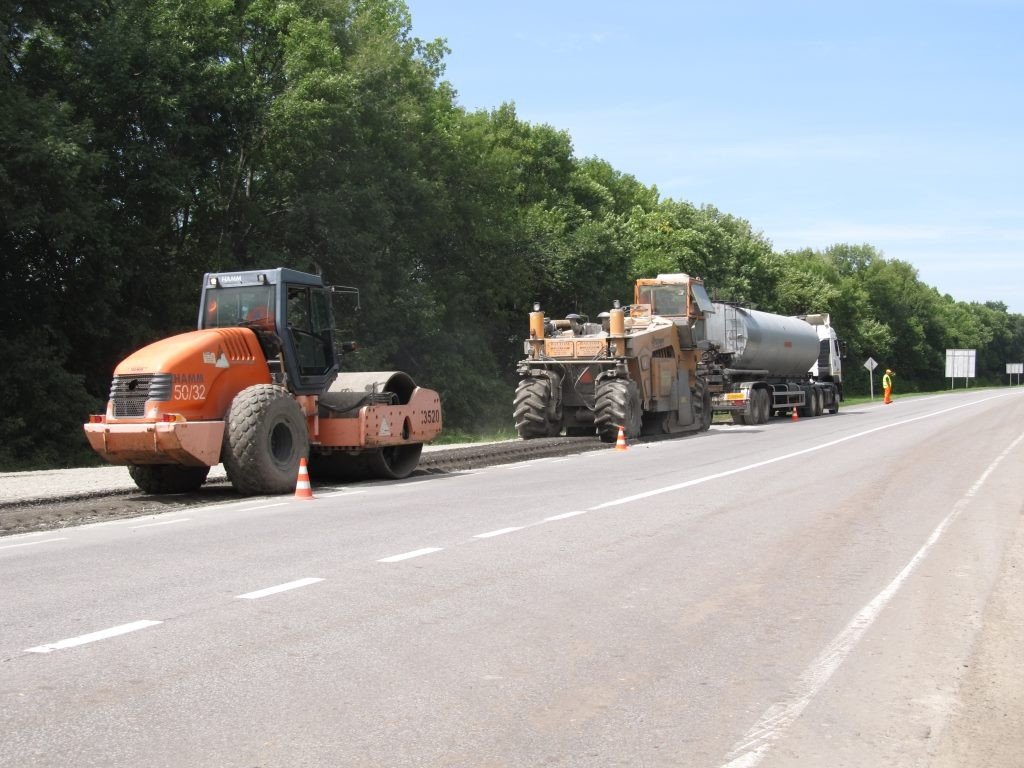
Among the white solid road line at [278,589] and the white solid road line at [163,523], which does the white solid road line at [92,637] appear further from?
the white solid road line at [163,523]

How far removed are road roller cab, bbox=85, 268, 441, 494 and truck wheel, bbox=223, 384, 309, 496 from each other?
15 mm

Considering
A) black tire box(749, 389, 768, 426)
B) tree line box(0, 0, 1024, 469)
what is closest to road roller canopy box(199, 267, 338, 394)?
tree line box(0, 0, 1024, 469)

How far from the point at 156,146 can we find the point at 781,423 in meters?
21.5

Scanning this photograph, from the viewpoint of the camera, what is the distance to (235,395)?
16062 mm

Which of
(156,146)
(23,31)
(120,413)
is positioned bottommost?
(120,413)

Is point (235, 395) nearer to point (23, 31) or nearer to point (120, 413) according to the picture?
point (120, 413)

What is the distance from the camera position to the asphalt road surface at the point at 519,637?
5109 mm

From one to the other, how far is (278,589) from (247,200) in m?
26.8

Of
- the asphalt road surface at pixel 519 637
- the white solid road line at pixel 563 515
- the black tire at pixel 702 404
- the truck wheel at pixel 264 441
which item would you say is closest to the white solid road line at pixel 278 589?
the asphalt road surface at pixel 519 637

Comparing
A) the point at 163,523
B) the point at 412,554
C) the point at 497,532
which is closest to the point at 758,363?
the point at 497,532

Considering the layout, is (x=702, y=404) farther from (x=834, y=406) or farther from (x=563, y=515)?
(x=563, y=515)

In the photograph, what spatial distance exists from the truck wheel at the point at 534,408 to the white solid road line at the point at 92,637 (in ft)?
65.1

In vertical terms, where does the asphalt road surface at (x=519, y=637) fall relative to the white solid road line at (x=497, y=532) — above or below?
below

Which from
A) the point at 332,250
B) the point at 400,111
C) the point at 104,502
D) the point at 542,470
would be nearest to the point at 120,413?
the point at 104,502
